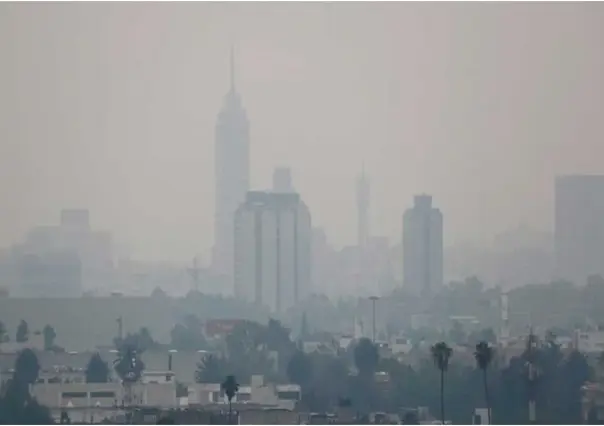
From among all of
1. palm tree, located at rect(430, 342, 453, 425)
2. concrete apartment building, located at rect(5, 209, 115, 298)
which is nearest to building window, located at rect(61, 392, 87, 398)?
concrete apartment building, located at rect(5, 209, 115, 298)

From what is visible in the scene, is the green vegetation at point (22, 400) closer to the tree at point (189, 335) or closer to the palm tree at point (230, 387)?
the tree at point (189, 335)

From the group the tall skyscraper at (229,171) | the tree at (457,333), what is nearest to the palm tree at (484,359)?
the tree at (457,333)

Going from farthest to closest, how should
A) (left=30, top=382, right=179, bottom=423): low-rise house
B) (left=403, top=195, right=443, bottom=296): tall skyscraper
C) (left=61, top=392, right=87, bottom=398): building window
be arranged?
(left=403, top=195, right=443, bottom=296): tall skyscraper < (left=61, top=392, right=87, bottom=398): building window < (left=30, top=382, right=179, bottom=423): low-rise house

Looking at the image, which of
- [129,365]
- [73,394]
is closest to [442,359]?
[129,365]

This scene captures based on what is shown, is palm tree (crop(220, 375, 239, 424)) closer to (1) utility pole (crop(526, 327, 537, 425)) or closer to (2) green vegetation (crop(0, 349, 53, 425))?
(2) green vegetation (crop(0, 349, 53, 425))

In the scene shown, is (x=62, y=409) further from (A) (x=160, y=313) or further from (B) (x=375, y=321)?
(B) (x=375, y=321)

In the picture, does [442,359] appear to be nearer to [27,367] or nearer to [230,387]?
[230,387]
